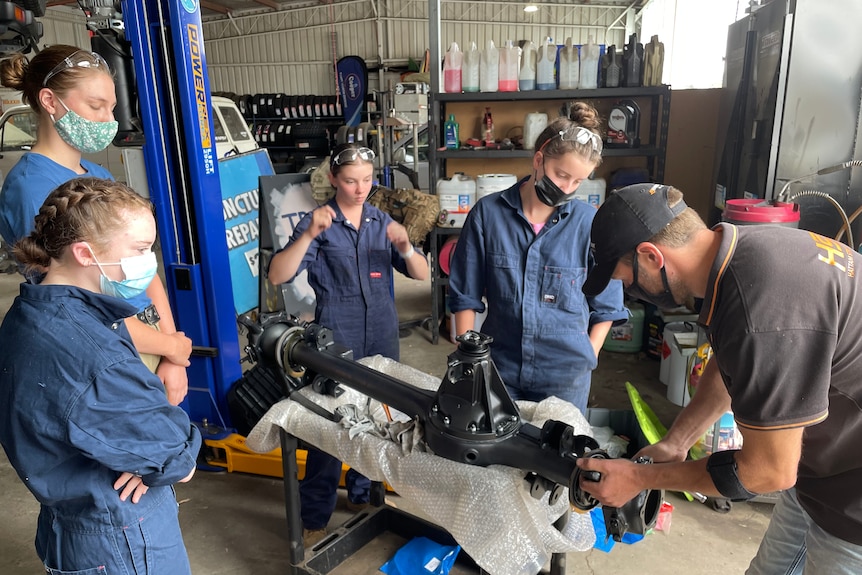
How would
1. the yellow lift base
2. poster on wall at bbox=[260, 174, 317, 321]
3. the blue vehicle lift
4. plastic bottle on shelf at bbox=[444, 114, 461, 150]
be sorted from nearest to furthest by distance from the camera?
the blue vehicle lift < the yellow lift base < poster on wall at bbox=[260, 174, 317, 321] < plastic bottle on shelf at bbox=[444, 114, 461, 150]

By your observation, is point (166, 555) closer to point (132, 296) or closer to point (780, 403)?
point (132, 296)

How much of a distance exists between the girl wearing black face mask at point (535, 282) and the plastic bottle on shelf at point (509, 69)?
8.35 ft

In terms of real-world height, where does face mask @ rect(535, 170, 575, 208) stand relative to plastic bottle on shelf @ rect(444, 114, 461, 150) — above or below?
below

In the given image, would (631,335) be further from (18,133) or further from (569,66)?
(18,133)

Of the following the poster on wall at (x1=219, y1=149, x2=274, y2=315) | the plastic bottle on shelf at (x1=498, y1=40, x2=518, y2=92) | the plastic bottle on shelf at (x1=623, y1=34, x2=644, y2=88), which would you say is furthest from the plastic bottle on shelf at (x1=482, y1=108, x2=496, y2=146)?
the poster on wall at (x1=219, y1=149, x2=274, y2=315)

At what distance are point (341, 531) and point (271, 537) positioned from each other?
384 mm

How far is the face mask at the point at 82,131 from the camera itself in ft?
6.00

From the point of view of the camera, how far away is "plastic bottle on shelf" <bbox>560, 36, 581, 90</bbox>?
4117 mm

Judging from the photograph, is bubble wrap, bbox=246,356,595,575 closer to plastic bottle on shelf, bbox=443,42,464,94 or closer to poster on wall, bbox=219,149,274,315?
poster on wall, bbox=219,149,274,315

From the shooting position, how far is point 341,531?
2309 mm

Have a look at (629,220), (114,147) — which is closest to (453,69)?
(629,220)

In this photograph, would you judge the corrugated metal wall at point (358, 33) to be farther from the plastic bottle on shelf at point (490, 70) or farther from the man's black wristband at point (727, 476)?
the man's black wristband at point (727, 476)

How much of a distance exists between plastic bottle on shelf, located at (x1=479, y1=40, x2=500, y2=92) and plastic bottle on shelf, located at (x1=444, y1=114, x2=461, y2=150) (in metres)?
0.33

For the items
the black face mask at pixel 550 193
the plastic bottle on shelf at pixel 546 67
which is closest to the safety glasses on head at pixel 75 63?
the black face mask at pixel 550 193
